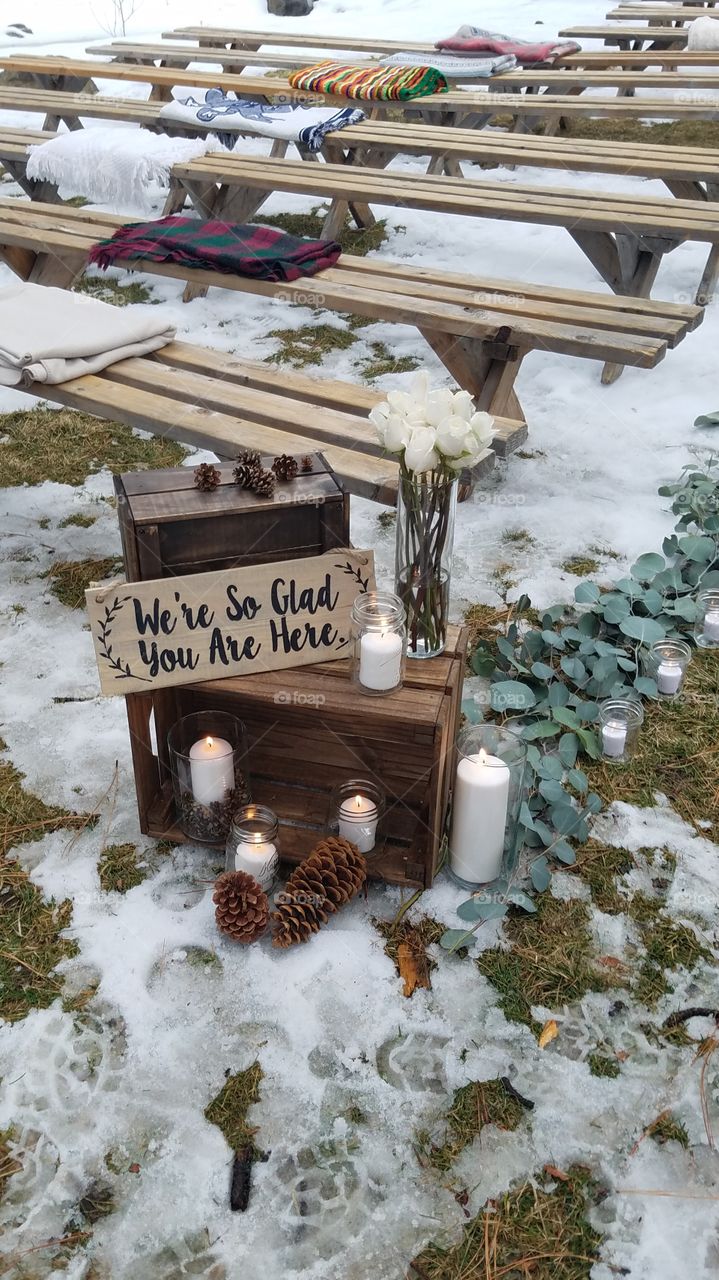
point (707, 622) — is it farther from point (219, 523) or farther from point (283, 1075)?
point (283, 1075)

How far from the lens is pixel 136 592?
6.36 ft

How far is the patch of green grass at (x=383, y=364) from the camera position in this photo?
14.3 ft

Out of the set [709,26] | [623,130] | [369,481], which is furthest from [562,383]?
[709,26]

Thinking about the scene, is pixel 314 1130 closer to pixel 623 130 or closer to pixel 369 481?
pixel 369 481

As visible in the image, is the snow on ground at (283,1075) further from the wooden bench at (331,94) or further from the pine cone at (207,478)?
the wooden bench at (331,94)

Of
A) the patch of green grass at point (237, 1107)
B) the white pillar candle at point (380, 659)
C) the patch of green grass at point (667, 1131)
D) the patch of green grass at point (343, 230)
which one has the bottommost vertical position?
the patch of green grass at point (237, 1107)

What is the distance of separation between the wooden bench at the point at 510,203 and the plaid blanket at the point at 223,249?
2.41ft

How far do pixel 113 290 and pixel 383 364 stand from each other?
178cm

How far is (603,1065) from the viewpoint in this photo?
5.78 ft

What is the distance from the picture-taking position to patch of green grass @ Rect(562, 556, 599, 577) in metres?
3.14

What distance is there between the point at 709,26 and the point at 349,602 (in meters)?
7.76

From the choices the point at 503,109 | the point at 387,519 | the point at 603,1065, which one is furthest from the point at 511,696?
the point at 503,109

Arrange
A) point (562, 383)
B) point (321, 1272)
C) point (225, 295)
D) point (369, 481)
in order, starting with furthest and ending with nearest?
point (225, 295)
point (562, 383)
point (369, 481)
point (321, 1272)

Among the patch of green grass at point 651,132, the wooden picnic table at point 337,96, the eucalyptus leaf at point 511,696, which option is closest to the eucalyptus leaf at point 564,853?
the eucalyptus leaf at point 511,696
